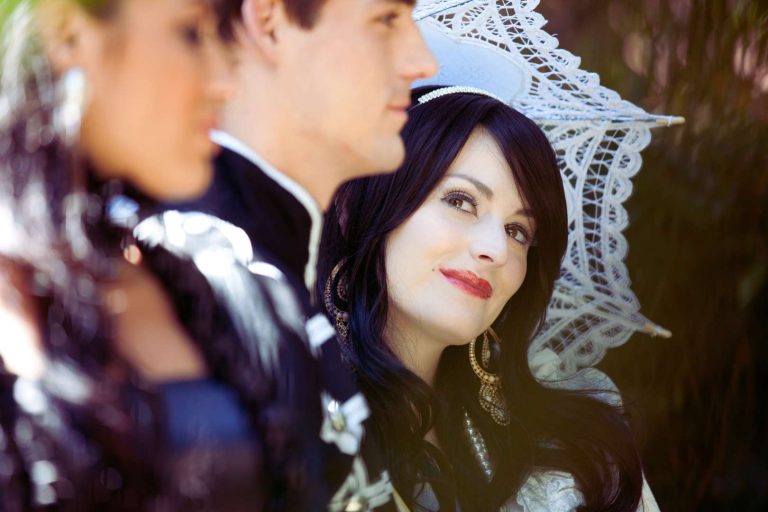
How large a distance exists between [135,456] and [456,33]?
78 centimetres

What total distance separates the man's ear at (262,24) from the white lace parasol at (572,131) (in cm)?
53

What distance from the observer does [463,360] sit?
1347mm

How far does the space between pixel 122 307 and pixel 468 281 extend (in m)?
0.59

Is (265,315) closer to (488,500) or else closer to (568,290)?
(488,500)

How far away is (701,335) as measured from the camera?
1.80 meters

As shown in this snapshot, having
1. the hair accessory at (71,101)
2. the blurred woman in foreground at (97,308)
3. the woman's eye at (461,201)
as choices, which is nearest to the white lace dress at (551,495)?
the woman's eye at (461,201)

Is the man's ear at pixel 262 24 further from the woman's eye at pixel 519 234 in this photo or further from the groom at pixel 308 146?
the woman's eye at pixel 519 234

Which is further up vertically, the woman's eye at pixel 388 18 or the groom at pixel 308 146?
the woman's eye at pixel 388 18

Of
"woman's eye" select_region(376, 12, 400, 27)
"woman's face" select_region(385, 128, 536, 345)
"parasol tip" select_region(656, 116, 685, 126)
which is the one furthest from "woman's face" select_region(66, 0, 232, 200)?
"parasol tip" select_region(656, 116, 685, 126)

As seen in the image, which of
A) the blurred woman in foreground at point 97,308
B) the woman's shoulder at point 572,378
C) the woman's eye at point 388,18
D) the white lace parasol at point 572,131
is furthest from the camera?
the woman's shoulder at point 572,378

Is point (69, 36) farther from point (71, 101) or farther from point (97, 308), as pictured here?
point (97, 308)

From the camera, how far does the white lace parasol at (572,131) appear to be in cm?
126

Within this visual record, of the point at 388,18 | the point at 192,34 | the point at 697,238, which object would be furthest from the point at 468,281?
the point at 697,238

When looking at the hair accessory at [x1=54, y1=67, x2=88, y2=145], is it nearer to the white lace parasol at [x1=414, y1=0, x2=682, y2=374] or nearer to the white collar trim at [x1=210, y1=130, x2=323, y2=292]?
the white collar trim at [x1=210, y1=130, x2=323, y2=292]
